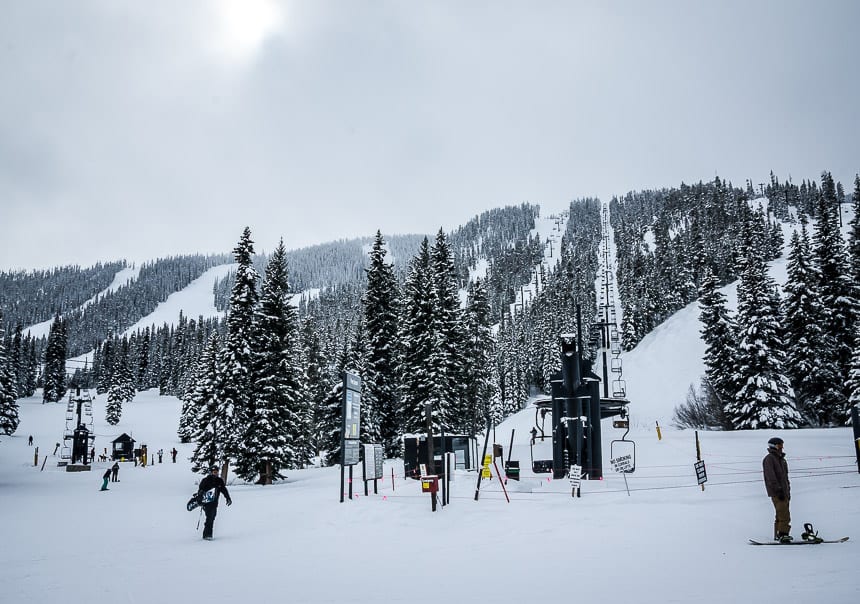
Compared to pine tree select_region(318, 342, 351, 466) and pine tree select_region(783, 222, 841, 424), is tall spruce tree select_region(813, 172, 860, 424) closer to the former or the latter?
pine tree select_region(783, 222, 841, 424)

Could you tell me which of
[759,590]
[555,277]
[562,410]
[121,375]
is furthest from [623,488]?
[555,277]

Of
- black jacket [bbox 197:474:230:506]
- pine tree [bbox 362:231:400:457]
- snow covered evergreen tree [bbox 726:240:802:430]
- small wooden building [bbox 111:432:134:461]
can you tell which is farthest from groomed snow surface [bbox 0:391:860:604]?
small wooden building [bbox 111:432:134:461]

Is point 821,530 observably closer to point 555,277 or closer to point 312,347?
point 312,347

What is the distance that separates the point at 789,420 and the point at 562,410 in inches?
816

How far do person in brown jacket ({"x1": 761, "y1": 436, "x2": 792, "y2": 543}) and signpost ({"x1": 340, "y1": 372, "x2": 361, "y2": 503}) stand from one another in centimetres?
1332

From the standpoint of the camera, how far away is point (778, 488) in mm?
10133

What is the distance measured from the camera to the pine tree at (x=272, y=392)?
1324 inches

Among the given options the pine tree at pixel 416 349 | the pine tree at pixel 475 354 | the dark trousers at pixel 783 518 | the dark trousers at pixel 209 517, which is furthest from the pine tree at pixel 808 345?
the dark trousers at pixel 209 517

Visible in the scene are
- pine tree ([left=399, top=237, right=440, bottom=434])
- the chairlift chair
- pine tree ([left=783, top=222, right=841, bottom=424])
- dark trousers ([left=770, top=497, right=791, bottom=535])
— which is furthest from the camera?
the chairlift chair

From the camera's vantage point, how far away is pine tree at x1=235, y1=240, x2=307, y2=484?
33.6 m

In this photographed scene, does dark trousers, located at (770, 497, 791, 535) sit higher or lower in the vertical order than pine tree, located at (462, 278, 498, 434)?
lower

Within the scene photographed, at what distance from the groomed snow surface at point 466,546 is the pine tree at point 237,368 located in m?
8.77

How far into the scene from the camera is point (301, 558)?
1075 centimetres

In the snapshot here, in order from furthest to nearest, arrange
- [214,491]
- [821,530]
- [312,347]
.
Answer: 1. [312,347]
2. [214,491]
3. [821,530]
